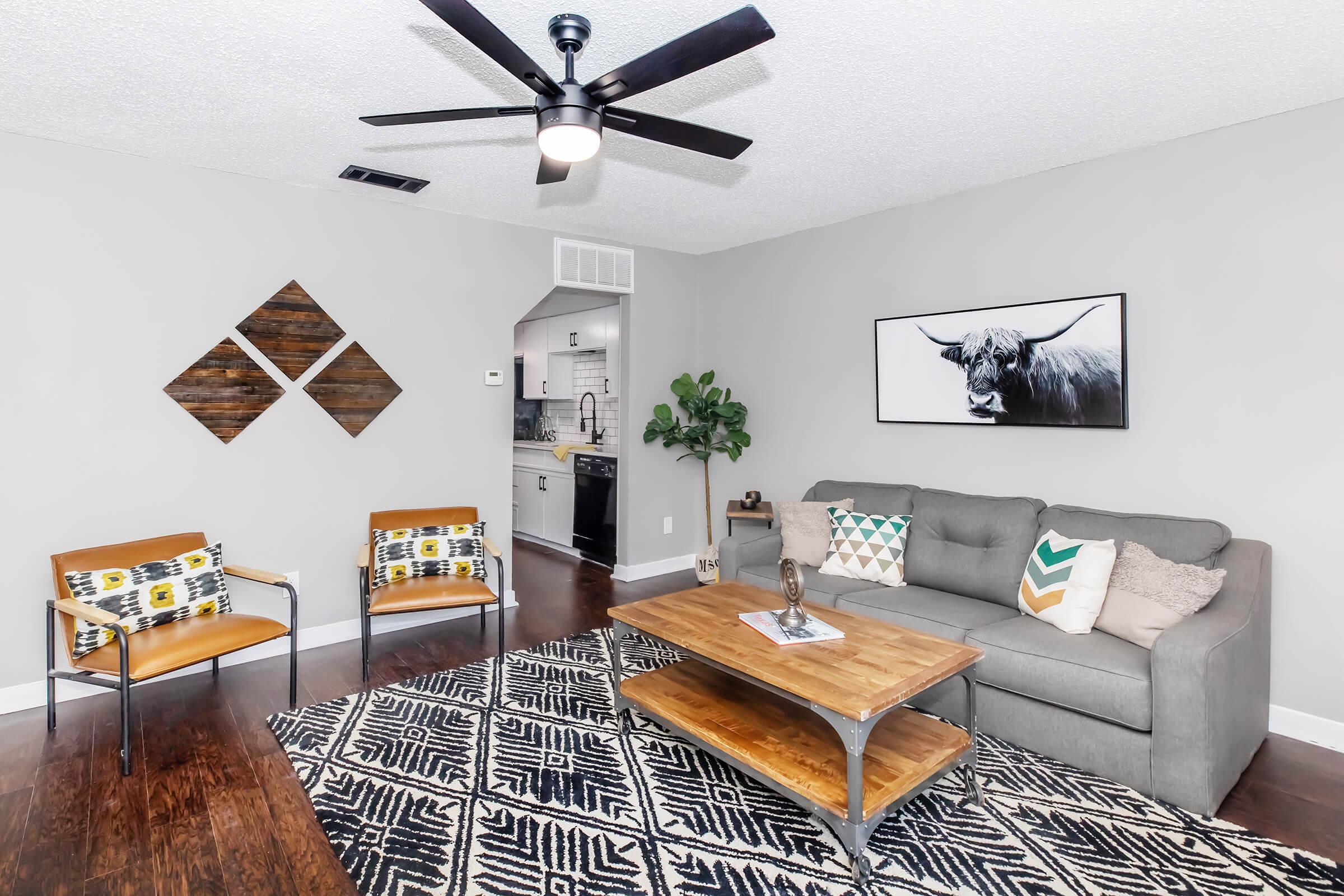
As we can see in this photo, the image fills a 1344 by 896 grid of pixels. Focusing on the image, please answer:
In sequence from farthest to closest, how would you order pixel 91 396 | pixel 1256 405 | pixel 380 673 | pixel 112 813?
pixel 380 673
pixel 91 396
pixel 1256 405
pixel 112 813

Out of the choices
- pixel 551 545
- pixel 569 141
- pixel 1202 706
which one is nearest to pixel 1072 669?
pixel 1202 706

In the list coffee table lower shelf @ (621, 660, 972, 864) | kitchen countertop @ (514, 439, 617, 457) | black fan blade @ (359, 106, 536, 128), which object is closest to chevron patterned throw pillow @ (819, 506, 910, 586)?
coffee table lower shelf @ (621, 660, 972, 864)

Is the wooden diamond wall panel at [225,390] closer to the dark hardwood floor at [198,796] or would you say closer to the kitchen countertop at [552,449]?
the dark hardwood floor at [198,796]

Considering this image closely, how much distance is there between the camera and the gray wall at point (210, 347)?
10.1 feet

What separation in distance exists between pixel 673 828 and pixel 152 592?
245 centimetres

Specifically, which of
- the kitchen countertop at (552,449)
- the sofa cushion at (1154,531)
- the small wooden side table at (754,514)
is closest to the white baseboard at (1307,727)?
the sofa cushion at (1154,531)

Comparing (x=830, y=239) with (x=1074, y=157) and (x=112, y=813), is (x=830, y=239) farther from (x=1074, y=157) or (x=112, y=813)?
(x=112, y=813)

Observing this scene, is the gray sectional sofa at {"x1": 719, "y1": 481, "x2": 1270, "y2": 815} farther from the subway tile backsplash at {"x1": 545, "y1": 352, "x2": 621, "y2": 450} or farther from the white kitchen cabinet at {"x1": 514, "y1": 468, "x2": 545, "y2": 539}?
the white kitchen cabinet at {"x1": 514, "y1": 468, "x2": 545, "y2": 539}

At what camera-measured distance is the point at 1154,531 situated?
293cm

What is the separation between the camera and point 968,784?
2359mm

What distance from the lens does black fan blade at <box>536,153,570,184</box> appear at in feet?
7.81

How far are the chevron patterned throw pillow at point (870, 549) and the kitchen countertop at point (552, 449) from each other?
2.30 metres

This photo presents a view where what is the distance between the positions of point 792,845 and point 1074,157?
3256mm

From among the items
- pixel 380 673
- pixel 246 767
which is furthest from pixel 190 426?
pixel 246 767
